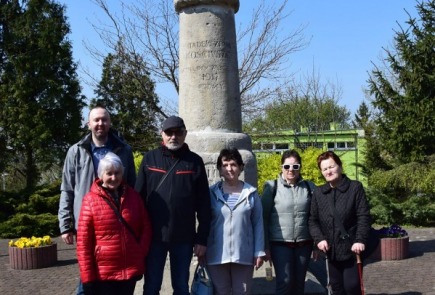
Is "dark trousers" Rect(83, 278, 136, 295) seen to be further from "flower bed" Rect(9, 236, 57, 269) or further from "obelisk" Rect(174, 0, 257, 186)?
"flower bed" Rect(9, 236, 57, 269)

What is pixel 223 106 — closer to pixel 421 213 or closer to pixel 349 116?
pixel 421 213

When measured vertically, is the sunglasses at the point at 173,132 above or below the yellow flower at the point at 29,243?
above

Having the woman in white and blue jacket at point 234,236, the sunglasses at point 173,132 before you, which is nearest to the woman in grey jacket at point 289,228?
the woman in white and blue jacket at point 234,236

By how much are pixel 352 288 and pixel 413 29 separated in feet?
44.7

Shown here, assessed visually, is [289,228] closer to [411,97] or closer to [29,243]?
[29,243]

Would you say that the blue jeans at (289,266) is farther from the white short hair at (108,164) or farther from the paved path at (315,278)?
the white short hair at (108,164)

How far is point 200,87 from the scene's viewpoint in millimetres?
6691

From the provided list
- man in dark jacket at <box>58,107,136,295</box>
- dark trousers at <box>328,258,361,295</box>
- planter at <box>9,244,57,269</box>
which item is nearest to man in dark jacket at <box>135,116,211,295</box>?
man in dark jacket at <box>58,107,136,295</box>

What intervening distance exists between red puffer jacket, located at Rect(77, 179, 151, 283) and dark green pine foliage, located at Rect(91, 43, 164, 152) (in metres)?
15.5

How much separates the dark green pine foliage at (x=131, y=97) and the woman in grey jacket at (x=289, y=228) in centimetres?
1494

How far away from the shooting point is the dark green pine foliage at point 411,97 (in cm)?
1574

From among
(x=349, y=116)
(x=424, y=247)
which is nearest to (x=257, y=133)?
(x=424, y=247)

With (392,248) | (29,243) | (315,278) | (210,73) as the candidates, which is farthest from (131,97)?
(315,278)

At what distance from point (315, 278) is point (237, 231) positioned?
2.11 meters
